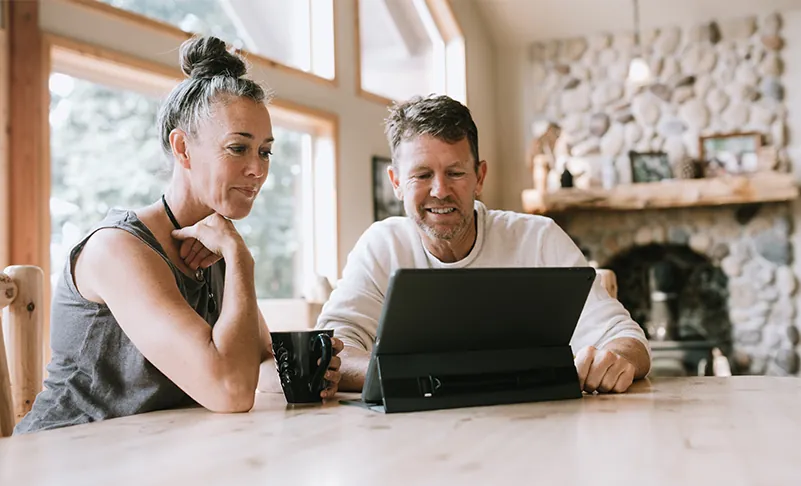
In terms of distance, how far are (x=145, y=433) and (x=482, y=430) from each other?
418 millimetres

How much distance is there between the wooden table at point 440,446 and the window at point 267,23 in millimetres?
2758

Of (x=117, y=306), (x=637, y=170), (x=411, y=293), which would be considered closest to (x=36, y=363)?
(x=117, y=306)

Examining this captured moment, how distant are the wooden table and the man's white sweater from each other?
0.54 metres

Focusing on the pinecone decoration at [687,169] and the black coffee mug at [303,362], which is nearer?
the black coffee mug at [303,362]

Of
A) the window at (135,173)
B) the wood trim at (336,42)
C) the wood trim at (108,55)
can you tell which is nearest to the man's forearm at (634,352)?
the window at (135,173)

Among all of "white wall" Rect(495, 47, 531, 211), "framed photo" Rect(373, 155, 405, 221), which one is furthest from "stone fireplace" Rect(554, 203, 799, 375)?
A: "framed photo" Rect(373, 155, 405, 221)

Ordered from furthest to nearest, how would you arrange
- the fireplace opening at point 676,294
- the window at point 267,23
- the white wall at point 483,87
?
the white wall at point 483,87
the fireplace opening at point 676,294
the window at point 267,23

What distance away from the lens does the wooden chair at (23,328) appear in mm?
1386

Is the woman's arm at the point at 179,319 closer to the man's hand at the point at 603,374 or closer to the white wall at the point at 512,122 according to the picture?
the man's hand at the point at 603,374

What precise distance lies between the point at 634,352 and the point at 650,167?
15.5ft

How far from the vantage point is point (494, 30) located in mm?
6562

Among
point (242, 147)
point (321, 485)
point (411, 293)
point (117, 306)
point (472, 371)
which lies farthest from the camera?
point (242, 147)

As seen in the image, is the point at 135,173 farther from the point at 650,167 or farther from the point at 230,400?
the point at 650,167

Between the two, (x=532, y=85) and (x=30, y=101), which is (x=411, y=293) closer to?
(x=30, y=101)
